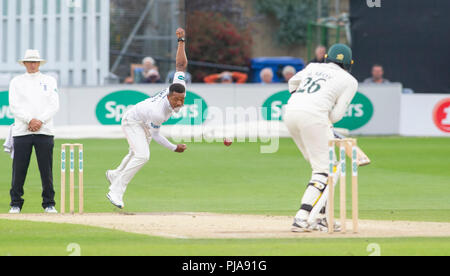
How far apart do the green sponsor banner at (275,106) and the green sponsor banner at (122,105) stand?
5.37 feet

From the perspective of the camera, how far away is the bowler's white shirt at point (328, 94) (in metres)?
11.1

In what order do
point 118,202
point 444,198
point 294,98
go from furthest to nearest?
point 444,198
point 118,202
point 294,98

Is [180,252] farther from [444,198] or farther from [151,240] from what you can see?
[444,198]

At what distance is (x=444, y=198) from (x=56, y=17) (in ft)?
51.7

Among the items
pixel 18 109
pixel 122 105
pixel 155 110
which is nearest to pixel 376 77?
pixel 122 105

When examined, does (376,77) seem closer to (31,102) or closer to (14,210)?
(31,102)

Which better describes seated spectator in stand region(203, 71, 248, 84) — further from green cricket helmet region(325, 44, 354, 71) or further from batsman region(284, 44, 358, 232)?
batsman region(284, 44, 358, 232)

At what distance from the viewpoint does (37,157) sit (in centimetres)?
1359

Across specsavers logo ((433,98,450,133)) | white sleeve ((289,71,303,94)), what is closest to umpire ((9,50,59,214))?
white sleeve ((289,71,303,94))

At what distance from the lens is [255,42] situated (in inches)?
2250

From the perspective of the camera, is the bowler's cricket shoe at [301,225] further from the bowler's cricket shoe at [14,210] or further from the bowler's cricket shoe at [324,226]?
the bowler's cricket shoe at [14,210]

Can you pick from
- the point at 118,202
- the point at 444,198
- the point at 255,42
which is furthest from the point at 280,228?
the point at 255,42

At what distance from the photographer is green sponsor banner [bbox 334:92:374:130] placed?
26.9 metres

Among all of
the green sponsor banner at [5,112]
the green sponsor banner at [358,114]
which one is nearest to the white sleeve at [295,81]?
the green sponsor banner at [358,114]
